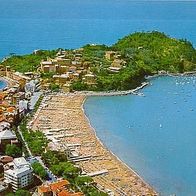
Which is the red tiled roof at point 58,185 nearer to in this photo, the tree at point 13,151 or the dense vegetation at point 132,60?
the tree at point 13,151

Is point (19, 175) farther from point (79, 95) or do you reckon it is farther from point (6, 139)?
point (79, 95)

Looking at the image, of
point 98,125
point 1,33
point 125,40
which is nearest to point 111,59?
point 125,40

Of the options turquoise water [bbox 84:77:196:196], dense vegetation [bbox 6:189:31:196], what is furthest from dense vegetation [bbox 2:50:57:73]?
dense vegetation [bbox 6:189:31:196]

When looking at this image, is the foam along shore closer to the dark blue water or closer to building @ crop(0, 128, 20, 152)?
building @ crop(0, 128, 20, 152)

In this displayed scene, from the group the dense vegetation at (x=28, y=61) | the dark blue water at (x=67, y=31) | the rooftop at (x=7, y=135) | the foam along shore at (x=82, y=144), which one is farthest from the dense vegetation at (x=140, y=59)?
the rooftop at (x=7, y=135)

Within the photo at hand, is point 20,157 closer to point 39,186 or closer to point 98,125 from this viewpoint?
point 39,186

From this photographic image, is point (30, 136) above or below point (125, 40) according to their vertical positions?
below
